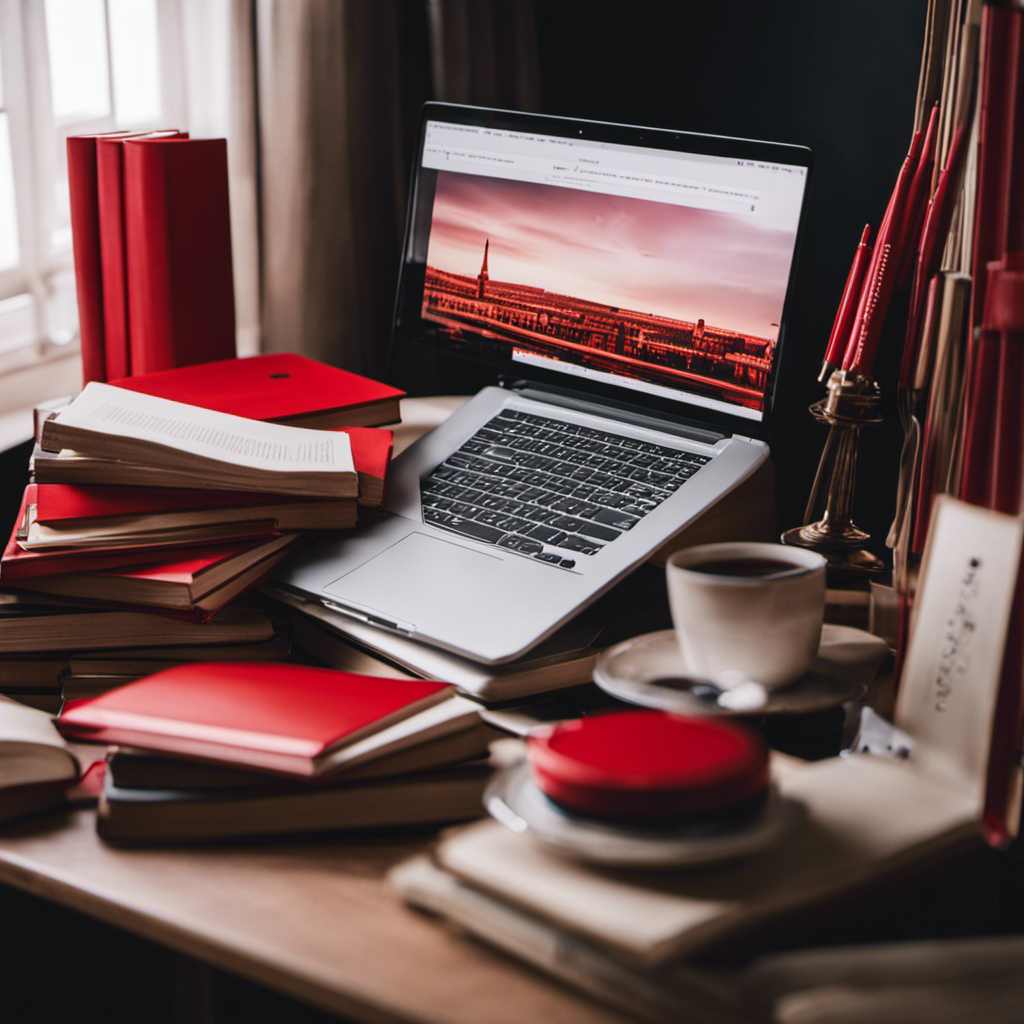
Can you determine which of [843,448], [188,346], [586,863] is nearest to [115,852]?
[586,863]

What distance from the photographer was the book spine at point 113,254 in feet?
3.66

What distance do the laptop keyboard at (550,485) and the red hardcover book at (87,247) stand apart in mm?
433

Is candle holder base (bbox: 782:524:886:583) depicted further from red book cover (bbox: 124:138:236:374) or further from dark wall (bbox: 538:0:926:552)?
red book cover (bbox: 124:138:236:374)

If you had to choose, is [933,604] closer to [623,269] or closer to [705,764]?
[705,764]

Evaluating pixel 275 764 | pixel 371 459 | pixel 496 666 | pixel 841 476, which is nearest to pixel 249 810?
pixel 275 764

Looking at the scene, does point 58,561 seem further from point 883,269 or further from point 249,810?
point 883,269

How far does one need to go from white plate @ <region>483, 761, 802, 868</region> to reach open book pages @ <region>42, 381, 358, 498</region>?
39 cm

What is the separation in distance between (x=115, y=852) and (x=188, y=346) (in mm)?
699

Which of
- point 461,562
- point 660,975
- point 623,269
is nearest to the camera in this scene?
point 660,975

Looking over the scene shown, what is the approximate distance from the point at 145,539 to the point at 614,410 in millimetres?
430

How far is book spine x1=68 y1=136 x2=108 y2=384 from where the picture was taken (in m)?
1.13

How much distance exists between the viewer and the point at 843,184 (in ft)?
3.96

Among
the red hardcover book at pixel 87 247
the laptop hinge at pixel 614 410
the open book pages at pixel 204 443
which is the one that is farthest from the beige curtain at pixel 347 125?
the open book pages at pixel 204 443

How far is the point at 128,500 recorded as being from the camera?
0.82 m
